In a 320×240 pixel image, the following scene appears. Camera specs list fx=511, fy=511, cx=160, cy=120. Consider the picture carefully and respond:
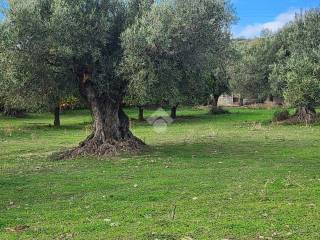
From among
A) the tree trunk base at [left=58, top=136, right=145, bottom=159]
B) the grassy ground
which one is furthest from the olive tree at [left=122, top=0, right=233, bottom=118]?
the grassy ground

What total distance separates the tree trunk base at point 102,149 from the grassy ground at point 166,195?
44.7 inches

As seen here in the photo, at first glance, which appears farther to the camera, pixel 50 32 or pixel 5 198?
pixel 50 32

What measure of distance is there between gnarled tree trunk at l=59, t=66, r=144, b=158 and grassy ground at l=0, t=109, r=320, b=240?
1.59m

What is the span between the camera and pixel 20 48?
23.5 meters

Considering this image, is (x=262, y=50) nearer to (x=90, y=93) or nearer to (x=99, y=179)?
(x=90, y=93)

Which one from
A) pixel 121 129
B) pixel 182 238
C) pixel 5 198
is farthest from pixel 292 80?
pixel 182 238

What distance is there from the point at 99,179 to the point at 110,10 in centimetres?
1050

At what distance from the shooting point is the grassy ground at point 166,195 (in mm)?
10180

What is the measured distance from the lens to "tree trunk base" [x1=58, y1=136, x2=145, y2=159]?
25.2 meters

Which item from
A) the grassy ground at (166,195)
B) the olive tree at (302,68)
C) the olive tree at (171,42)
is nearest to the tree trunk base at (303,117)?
the olive tree at (302,68)

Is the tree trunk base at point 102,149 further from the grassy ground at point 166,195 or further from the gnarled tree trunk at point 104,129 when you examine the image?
the grassy ground at point 166,195

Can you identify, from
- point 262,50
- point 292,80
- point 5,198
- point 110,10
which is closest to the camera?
point 5,198

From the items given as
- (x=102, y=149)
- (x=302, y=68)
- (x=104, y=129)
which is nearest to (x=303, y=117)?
(x=302, y=68)

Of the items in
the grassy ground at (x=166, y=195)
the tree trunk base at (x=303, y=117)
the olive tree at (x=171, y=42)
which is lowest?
the grassy ground at (x=166, y=195)
